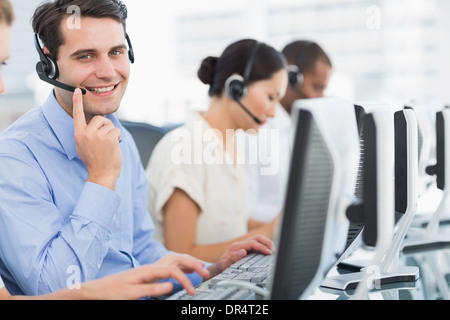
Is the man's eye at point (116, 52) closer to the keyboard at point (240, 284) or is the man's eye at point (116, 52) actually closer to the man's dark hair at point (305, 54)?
the keyboard at point (240, 284)

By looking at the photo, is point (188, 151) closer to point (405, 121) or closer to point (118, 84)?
point (118, 84)

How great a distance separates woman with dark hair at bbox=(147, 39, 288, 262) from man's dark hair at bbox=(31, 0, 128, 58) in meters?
0.55

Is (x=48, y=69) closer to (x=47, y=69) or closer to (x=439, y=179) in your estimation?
(x=47, y=69)

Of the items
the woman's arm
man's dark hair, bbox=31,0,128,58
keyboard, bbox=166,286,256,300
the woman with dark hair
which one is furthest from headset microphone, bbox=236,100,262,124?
keyboard, bbox=166,286,256,300

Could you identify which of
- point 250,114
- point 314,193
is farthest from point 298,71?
point 314,193

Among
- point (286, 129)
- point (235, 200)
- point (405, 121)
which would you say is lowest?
point (235, 200)

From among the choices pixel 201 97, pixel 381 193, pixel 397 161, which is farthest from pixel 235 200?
pixel 201 97

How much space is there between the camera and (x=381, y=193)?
0.68m

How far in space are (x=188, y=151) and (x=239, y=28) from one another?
246 centimetres

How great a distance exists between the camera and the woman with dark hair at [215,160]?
1572 mm

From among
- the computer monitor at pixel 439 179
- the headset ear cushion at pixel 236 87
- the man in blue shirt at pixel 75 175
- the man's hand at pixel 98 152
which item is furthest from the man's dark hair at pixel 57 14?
the computer monitor at pixel 439 179

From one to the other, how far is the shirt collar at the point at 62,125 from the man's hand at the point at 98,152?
8 centimetres

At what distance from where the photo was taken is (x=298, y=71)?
242 centimetres

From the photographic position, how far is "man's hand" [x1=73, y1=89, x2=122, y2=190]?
1.00 m
